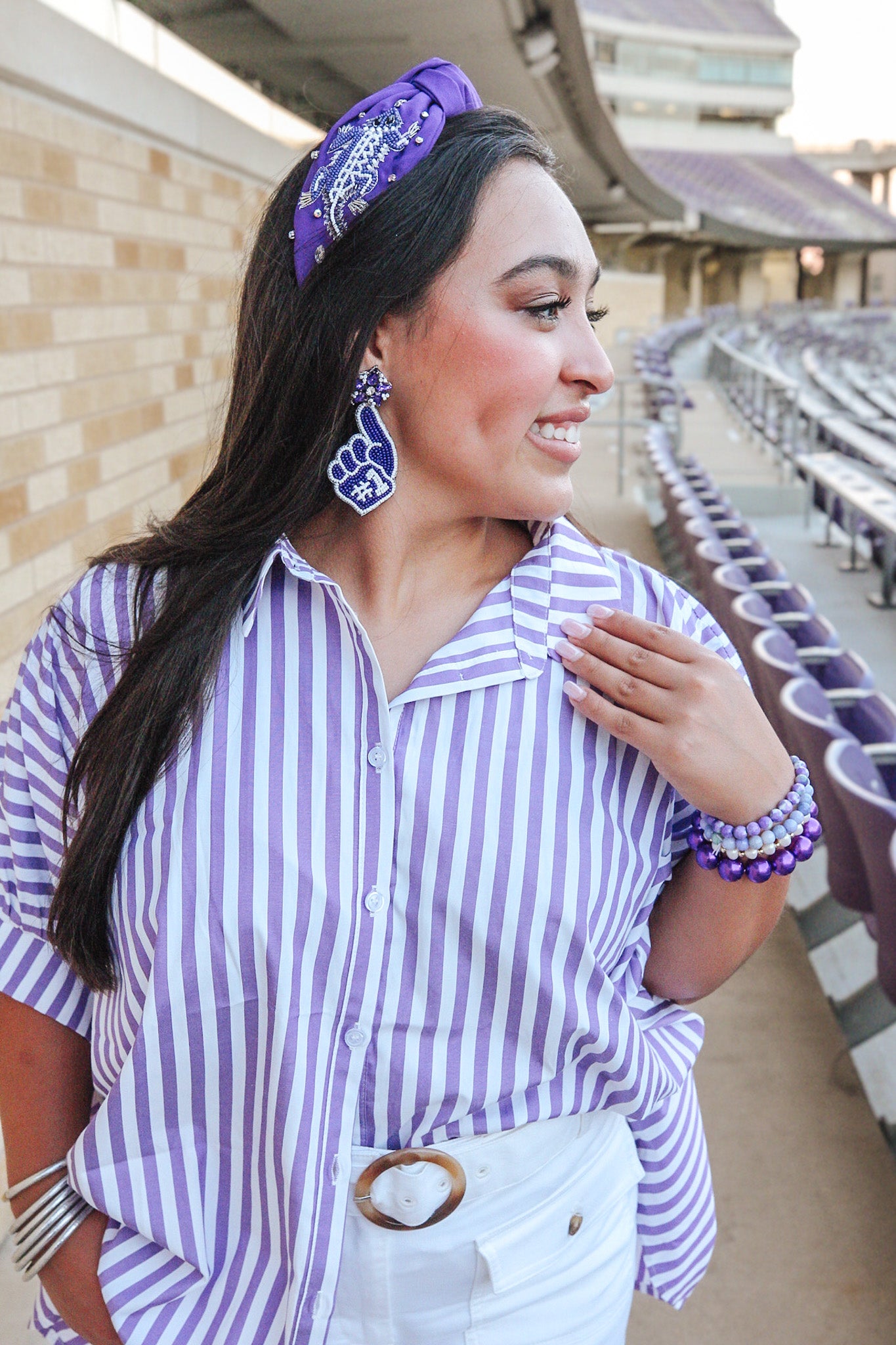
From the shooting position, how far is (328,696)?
36.6 inches

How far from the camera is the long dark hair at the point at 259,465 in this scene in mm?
914

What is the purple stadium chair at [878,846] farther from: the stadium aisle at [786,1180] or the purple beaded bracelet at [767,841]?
the purple beaded bracelet at [767,841]

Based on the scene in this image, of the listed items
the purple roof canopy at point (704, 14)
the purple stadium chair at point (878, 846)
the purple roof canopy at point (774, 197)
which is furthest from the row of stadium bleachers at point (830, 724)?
the purple roof canopy at point (704, 14)

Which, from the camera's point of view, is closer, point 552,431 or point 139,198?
point 552,431

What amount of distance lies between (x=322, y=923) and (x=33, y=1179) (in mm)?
353

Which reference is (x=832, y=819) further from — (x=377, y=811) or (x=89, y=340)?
(x=377, y=811)

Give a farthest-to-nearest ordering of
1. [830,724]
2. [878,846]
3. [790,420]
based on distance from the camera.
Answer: [790,420] → [830,724] → [878,846]

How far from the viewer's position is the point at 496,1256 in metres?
0.93

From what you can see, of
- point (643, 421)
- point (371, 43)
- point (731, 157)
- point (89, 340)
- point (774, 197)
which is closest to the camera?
point (89, 340)

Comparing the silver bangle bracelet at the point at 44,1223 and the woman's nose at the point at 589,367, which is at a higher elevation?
the woman's nose at the point at 589,367

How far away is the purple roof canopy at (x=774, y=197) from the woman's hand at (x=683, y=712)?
42.1 meters

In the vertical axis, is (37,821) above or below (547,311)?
below

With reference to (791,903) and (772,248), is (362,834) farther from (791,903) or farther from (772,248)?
(772,248)

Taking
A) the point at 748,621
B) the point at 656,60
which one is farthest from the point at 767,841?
the point at 656,60
